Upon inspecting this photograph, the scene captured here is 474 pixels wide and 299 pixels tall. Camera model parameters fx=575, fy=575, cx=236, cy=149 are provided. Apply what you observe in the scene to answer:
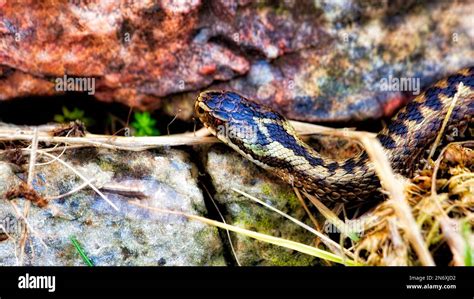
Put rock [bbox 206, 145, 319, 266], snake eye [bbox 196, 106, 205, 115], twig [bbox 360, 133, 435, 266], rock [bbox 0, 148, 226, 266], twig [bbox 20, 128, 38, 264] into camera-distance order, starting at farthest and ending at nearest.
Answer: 1. snake eye [bbox 196, 106, 205, 115]
2. rock [bbox 206, 145, 319, 266]
3. rock [bbox 0, 148, 226, 266]
4. twig [bbox 20, 128, 38, 264]
5. twig [bbox 360, 133, 435, 266]

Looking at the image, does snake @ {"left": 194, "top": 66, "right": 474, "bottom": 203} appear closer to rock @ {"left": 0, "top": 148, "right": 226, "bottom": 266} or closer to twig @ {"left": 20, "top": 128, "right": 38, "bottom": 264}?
rock @ {"left": 0, "top": 148, "right": 226, "bottom": 266}

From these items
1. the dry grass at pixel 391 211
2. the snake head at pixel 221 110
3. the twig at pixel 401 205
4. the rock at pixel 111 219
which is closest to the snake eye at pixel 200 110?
the snake head at pixel 221 110

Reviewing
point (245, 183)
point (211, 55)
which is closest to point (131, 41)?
point (211, 55)

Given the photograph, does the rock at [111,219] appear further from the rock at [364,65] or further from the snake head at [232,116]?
the rock at [364,65]

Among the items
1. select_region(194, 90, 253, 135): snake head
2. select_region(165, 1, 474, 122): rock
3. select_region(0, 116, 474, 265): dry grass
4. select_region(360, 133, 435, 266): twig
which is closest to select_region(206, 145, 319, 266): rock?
select_region(0, 116, 474, 265): dry grass

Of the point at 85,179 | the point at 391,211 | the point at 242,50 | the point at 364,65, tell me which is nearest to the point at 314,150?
the point at 364,65

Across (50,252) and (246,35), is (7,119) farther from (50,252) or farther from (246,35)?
(246,35)
